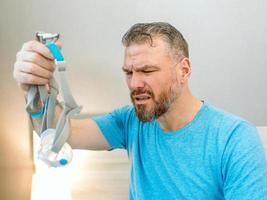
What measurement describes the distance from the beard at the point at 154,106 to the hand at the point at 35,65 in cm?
29

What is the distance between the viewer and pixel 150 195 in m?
1.16

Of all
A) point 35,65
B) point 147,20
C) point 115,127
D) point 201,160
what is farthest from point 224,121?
point 147,20

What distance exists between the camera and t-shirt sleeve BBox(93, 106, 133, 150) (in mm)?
1316

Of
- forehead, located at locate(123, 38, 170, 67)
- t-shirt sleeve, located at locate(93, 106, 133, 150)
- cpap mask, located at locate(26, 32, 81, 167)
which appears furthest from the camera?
t-shirt sleeve, located at locate(93, 106, 133, 150)

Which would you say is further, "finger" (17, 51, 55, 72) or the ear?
the ear

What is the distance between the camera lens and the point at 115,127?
1321 millimetres

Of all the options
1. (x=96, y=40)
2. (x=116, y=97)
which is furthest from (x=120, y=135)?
(x=96, y=40)

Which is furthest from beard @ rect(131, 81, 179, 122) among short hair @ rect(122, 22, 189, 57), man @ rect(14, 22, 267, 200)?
short hair @ rect(122, 22, 189, 57)

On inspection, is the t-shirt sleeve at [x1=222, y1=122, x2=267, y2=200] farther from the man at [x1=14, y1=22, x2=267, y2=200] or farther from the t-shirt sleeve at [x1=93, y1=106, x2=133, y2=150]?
the t-shirt sleeve at [x1=93, y1=106, x2=133, y2=150]

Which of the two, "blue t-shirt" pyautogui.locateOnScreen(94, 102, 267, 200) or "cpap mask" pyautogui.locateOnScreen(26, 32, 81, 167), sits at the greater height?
"cpap mask" pyautogui.locateOnScreen(26, 32, 81, 167)

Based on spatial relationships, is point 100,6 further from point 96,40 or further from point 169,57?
point 169,57

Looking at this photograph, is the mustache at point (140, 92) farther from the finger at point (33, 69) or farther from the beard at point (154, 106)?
the finger at point (33, 69)

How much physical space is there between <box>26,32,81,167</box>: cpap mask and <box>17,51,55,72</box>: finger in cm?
4

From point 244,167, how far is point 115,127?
0.50 metres
